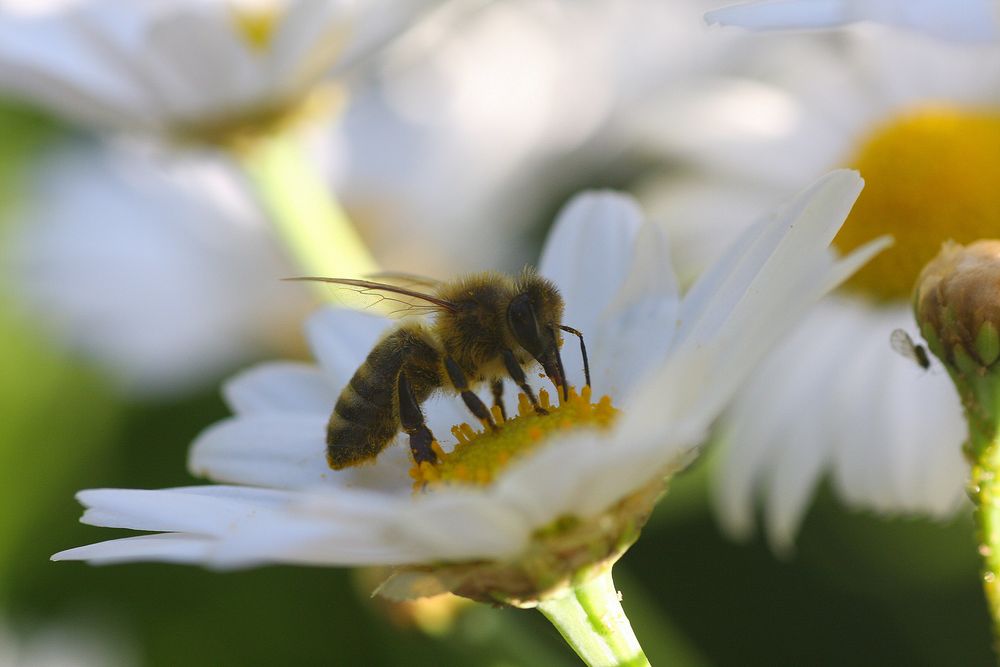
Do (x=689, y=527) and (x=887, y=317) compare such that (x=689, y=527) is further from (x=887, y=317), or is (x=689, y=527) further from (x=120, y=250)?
(x=120, y=250)

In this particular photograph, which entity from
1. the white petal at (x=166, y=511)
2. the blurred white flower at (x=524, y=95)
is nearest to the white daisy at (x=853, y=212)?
the blurred white flower at (x=524, y=95)

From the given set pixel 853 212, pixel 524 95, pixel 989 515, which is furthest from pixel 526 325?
pixel 524 95

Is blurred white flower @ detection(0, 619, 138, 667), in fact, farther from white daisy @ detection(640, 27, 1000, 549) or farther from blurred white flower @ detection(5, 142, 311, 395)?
white daisy @ detection(640, 27, 1000, 549)

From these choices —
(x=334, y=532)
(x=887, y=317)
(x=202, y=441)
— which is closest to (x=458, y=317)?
(x=202, y=441)

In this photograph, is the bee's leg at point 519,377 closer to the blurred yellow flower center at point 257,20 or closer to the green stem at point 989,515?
the green stem at point 989,515

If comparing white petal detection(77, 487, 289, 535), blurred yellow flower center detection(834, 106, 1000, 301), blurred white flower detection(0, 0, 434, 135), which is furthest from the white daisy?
white petal detection(77, 487, 289, 535)

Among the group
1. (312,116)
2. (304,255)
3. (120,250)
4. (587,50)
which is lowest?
(304,255)
